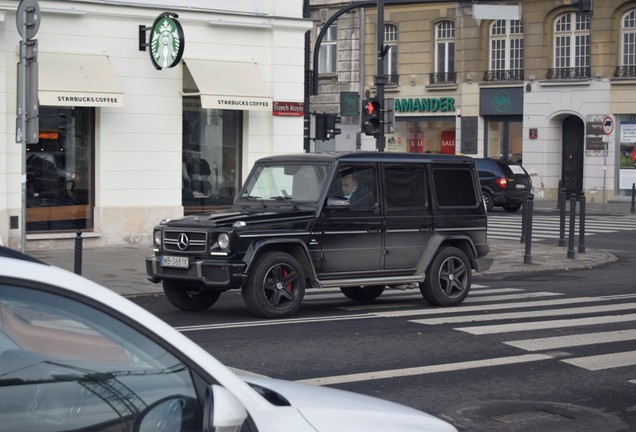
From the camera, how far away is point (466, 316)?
42.9 ft

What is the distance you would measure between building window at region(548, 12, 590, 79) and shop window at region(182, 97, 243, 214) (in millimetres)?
23901

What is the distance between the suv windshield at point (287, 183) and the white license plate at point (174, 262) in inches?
60.8

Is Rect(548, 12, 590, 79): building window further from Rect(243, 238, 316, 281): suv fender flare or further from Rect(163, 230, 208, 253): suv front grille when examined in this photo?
Rect(163, 230, 208, 253): suv front grille

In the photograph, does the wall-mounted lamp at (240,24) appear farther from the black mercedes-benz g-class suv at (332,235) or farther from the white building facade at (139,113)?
the black mercedes-benz g-class suv at (332,235)

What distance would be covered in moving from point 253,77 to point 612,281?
8.71 metres

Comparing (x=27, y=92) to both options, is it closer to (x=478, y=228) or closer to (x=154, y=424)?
(x=478, y=228)

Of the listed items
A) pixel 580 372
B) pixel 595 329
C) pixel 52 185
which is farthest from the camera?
pixel 52 185

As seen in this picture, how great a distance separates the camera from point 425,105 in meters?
48.1

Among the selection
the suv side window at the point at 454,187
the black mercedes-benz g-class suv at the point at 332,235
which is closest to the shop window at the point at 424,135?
the suv side window at the point at 454,187

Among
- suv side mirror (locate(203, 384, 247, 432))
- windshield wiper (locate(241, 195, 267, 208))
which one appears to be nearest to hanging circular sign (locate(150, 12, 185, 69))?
windshield wiper (locate(241, 195, 267, 208))

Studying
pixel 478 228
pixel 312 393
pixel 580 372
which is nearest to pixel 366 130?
pixel 478 228

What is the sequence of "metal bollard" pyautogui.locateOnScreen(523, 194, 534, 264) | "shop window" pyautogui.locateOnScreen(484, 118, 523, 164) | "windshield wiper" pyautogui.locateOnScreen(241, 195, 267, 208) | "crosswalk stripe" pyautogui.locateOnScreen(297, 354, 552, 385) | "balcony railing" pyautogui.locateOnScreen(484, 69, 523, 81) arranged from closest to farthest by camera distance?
"crosswalk stripe" pyautogui.locateOnScreen(297, 354, 552, 385), "windshield wiper" pyautogui.locateOnScreen(241, 195, 267, 208), "metal bollard" pyautogui.locateOnScreen(523, 194, 534, 264), "balcony railing" pyautogui.locateOnScreen(484, 69, 523, 81), "shop window" pyautogui.locateOnScreen(484, 118, 523, 164)

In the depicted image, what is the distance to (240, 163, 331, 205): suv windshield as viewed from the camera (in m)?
13.4

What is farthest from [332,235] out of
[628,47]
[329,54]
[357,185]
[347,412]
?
[329,54]
